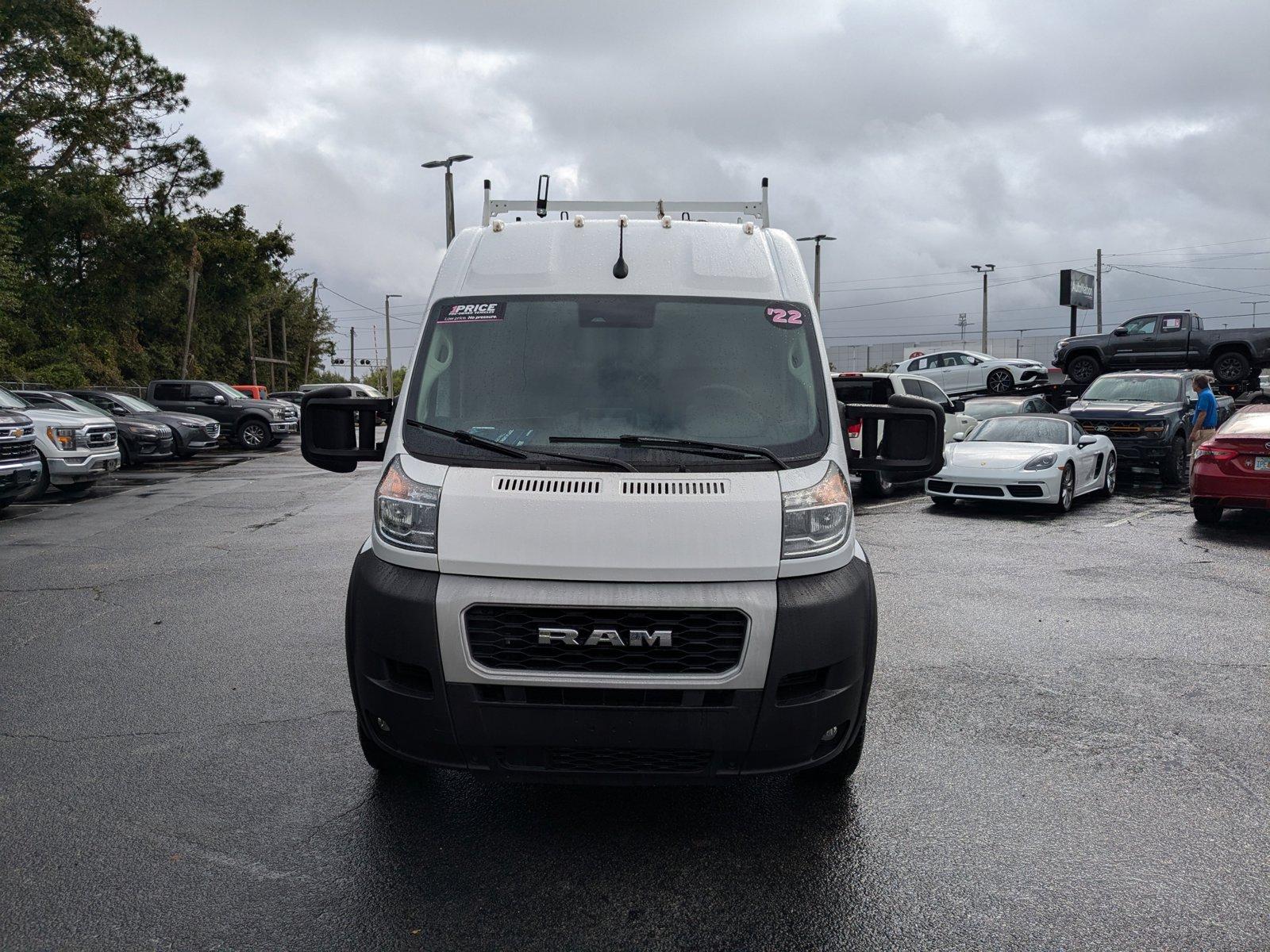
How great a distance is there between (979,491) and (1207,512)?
104 inches

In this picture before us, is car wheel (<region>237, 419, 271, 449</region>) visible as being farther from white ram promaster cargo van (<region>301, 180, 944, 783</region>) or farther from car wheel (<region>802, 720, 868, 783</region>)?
car wheel (<region>802, 720, 868, 783</region>)

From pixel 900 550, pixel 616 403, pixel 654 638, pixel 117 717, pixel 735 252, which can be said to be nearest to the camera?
pixel 654 638

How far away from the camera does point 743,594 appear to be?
339 cm

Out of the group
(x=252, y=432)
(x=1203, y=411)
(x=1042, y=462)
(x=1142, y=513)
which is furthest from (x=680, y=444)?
(x=252, y=432)

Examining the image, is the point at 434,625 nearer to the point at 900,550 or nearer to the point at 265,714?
the point at 265,714

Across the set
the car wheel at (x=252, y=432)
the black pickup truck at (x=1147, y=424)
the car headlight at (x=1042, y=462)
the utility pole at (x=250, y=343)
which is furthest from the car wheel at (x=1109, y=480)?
the utility pole at (x=250, y=343)

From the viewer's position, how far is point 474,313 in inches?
Answer: 170

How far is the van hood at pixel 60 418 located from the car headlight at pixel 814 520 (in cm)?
1479

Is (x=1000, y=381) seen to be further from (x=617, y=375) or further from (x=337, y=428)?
(x=337, y=428)

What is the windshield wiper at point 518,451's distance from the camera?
11.9 feet

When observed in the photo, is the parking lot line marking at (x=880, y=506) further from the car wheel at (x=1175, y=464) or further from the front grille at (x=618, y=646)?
the front grille at (x=618, y=646)

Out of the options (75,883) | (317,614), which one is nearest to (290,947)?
(75,883)

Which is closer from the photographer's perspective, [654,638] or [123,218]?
[654,638]

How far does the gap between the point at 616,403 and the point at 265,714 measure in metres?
2.52
